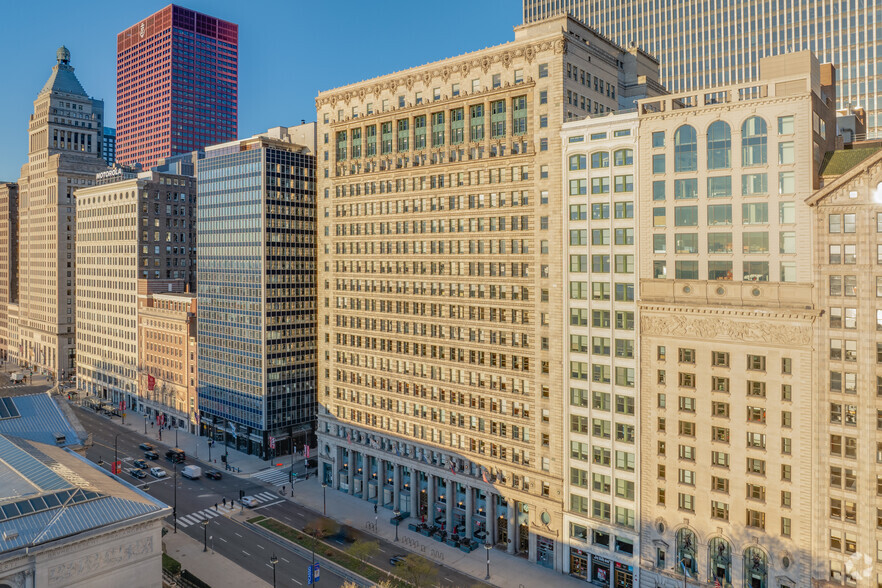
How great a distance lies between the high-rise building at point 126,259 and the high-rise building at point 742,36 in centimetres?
12344

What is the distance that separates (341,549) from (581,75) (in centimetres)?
7134

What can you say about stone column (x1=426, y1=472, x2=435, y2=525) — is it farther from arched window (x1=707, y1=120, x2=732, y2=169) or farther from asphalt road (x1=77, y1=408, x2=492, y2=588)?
arched window (x1=707, y1=120, x2=732, y2=169)

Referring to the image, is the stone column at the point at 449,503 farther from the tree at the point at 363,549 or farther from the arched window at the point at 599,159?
the arched window at the point at 599,159

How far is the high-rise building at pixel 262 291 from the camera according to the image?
127m

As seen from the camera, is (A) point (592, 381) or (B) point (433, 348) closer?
(A) point (592, 381)

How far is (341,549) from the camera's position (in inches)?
3487

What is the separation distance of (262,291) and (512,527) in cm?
6678

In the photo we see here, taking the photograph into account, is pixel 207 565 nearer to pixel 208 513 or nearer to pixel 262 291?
pixel 208 513

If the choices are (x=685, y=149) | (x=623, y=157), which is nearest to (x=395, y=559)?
(x=623, y=157)

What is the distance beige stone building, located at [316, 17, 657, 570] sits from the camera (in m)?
85.2

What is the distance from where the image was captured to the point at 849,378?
6291cm

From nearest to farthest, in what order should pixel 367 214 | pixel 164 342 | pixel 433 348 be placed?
pixel 433 348
pixel 367 214
pixel 164 342

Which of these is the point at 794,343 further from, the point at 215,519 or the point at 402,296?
the point at 215,519

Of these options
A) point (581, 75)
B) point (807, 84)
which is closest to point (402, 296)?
point (581, 75)
